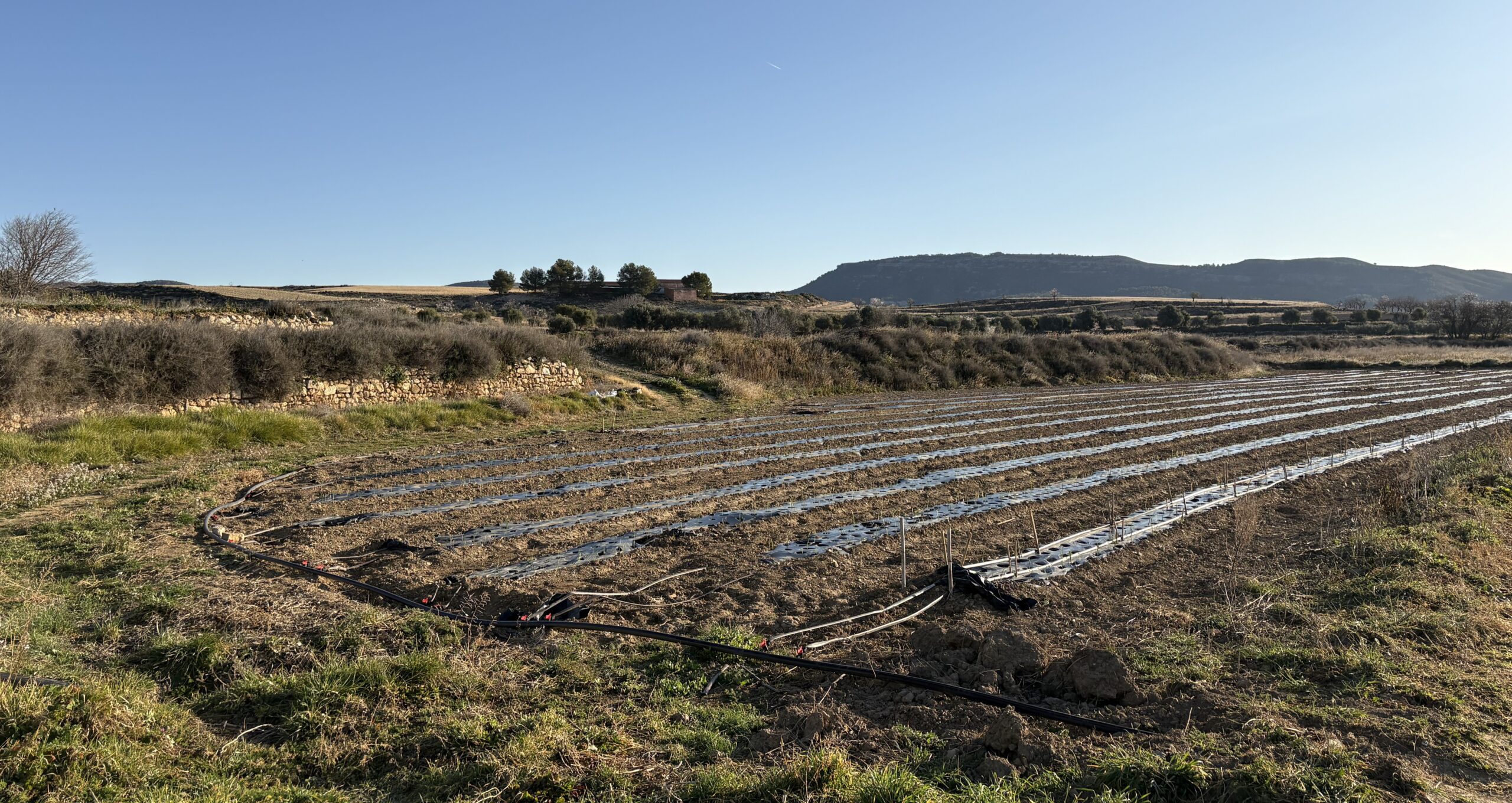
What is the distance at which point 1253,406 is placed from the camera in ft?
77.6

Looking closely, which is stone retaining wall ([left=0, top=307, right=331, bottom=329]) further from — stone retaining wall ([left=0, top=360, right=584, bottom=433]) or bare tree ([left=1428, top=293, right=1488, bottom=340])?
bare tree ([left=1428, top=293, right=1488, bottom=340])

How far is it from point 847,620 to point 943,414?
57.8ft

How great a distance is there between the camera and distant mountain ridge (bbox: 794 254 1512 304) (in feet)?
544

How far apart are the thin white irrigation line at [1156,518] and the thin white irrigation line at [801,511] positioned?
133 centimetres

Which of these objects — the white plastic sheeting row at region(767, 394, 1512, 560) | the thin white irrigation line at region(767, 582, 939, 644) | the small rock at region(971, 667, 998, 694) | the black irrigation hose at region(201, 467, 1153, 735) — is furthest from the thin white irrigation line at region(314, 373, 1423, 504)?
the small rock at region(971, 667, 998, 694)

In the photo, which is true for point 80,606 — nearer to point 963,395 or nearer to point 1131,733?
point 1131,733

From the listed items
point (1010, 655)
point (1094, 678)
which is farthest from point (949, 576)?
point (1094, 678)

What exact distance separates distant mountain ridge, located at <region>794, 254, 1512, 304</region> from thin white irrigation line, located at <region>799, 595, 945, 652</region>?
544 ft

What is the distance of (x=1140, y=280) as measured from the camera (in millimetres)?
171875

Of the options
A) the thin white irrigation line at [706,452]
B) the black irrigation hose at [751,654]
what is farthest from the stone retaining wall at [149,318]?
the black irrigation hose at [751,654]

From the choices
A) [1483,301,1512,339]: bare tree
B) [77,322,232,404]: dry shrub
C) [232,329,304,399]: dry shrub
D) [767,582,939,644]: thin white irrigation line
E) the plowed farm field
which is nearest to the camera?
[767,582,939,644]: thin white irrigation line

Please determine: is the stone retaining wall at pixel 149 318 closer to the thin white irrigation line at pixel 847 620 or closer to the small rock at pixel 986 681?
the thin white irrigation line at pixel 847 620

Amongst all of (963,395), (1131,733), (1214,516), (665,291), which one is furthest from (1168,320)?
(1131,733)

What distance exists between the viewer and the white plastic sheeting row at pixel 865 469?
9.00 metres
